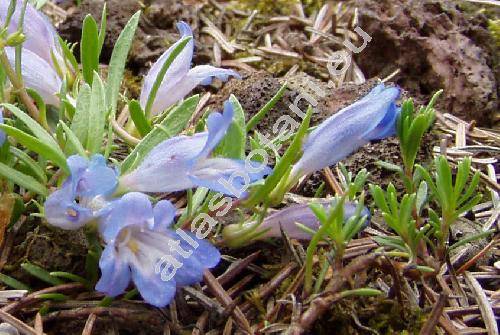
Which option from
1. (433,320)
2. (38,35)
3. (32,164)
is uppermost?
(38,35)

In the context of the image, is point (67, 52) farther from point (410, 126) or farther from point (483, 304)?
point (483, 304)

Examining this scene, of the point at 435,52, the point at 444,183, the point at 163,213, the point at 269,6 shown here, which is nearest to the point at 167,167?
the point at 163,213

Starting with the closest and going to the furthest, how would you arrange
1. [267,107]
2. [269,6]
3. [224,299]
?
[224,299] < [267,107] < [269,6]

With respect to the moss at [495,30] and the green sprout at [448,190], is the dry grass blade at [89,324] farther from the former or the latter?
the moss at [495,30]

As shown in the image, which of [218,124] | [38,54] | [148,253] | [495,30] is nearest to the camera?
[218,124]

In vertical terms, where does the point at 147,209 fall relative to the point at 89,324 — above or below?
above

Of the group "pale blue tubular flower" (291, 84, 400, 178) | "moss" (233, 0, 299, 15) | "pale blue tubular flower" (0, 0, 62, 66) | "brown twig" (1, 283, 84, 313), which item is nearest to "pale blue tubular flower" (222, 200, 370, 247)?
"pale blue tubular flower" (291, 84, 400, 178)
